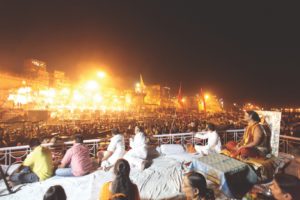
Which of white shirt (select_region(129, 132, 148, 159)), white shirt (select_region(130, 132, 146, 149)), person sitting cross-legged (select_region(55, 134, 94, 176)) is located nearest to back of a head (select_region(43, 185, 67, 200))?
person sitting cross-legged (select_region(55, 134, 94, 176))

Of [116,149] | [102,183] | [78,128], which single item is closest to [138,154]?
[116,149]

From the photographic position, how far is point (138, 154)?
654 centimetres

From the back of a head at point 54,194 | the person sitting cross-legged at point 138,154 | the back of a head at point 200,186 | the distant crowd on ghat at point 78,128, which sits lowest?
the distant crowd on ghat at point 78,128

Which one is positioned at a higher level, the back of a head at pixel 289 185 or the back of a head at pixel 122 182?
the back of a head at pixel 289 185

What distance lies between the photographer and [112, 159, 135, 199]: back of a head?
3.34 meters

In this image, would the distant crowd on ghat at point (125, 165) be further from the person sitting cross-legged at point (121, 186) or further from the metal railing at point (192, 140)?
the metal railing at point (192, 140)

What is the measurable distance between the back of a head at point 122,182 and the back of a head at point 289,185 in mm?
2212

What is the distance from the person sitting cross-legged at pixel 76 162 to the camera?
5.58 m

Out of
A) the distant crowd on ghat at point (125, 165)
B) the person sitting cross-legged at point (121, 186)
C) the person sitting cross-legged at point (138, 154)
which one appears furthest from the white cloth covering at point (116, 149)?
the person sitting cross-legged at point (121, 186)

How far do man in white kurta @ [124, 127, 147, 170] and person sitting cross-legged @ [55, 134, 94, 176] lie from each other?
1.30 meters

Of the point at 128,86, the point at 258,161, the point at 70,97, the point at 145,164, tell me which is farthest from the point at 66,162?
the point at 128,86

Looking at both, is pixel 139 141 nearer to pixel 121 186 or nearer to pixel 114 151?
pixel 114 151

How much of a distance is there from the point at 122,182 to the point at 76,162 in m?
2.79

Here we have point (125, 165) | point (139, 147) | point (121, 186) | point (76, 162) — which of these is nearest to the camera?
point (121, 186)
